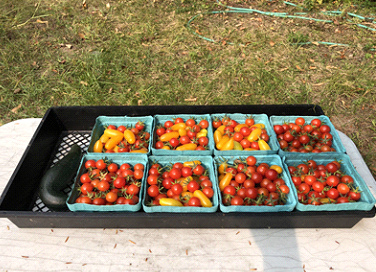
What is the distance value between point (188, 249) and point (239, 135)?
116 centimetres

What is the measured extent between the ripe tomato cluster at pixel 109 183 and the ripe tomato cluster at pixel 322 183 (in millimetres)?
1321

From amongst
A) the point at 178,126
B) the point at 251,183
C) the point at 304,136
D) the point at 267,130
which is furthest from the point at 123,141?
the point at 304,136

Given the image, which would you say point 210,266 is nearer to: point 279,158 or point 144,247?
point 144,247

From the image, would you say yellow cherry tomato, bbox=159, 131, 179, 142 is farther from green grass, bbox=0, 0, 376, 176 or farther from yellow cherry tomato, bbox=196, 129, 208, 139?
green grass, bbox=0, 0, 376, 176

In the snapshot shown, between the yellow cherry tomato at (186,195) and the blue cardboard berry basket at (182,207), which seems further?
the yellow cherry tomato at (186,195)

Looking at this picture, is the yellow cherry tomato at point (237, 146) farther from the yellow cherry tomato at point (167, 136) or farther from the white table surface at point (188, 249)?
the white table surface at point (188, 249)

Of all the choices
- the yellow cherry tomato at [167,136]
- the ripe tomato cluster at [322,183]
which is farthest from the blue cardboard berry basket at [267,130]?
the yellow cherry tomato at [167,136]

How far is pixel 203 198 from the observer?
2123mm

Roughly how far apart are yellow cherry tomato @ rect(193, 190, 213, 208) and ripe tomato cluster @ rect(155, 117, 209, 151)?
54 centimetres

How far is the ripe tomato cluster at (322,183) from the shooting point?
2.15m

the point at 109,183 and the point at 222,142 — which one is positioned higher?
the point at 222,142

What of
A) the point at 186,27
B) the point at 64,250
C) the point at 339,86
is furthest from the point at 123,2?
the point at 64,250

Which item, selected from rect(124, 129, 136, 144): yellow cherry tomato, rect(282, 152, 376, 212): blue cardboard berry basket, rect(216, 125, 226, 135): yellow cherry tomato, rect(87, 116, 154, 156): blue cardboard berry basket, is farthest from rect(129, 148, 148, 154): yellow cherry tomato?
rect(282, 152, 376, 212): blue cardboard berry basket

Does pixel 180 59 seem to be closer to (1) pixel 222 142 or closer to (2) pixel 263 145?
(1) pixel 222 142
